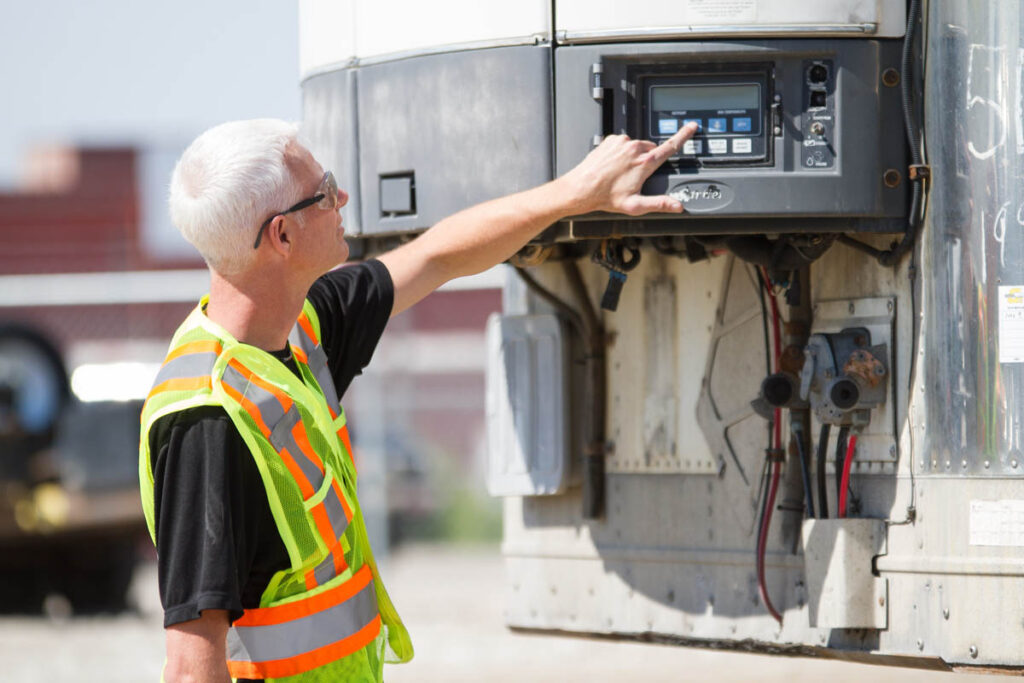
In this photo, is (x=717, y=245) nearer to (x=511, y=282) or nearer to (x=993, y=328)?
(x=993, y=328)

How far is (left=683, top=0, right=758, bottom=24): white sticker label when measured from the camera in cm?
337

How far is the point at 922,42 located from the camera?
135 inches

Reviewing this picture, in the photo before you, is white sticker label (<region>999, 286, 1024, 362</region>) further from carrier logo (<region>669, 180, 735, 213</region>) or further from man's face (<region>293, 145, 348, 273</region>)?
man's face (<region>293, 145, 348, 273</region>)

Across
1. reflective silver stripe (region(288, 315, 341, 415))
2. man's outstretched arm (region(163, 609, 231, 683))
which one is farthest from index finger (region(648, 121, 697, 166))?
man's outstretched arm (region(163, 609, 231, 683))

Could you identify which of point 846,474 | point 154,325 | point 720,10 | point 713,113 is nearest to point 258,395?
point 713,113

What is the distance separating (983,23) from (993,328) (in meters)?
0.70

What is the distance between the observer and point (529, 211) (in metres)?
3.24

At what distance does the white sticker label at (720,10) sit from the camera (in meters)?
3.37

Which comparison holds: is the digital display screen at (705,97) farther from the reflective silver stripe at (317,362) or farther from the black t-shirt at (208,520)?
the black t-shirt at (208,520)

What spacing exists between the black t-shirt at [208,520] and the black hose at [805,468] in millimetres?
1577

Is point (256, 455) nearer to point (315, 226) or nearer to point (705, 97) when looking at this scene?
point (315, 226)

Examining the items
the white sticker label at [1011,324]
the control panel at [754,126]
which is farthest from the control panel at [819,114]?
the white sticker label at [1011,324]

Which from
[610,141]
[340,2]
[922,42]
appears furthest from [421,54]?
[922,42]

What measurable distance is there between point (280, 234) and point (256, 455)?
1.49 ft
